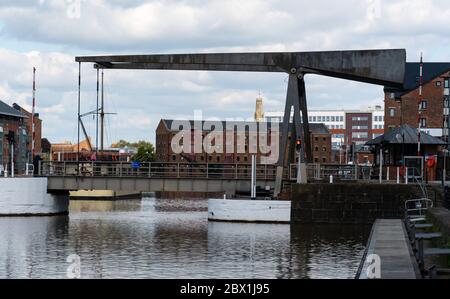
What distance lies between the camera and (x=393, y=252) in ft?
82.5

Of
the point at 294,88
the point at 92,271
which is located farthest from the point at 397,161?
the point at 92,271

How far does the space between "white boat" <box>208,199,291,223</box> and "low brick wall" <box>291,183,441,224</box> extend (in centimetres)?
108

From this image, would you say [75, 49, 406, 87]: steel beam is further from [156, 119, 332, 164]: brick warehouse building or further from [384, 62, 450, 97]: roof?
[156, 119, 332, 164]: brick warehouse building

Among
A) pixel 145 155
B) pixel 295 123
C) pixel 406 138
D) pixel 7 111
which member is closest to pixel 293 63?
pixel 295 123

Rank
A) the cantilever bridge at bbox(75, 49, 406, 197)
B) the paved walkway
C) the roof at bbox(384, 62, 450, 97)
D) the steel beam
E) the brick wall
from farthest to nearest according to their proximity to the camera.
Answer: the roof at bbox(384, 62, 450, 97)
the brick wall
the cantilever bridge at bbox(75, 49, 406, 197)
the steel beam
the paved walkway

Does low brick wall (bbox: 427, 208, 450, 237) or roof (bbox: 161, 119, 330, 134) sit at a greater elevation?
roof (bbox: 161, 119, 330, 134)

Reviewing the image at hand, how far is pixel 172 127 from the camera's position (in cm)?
15838

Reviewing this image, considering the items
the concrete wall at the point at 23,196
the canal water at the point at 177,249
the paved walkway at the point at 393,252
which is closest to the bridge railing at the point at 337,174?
the canal water at the point at 177,249

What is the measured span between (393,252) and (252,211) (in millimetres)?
27394

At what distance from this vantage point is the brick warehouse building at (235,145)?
148 meters

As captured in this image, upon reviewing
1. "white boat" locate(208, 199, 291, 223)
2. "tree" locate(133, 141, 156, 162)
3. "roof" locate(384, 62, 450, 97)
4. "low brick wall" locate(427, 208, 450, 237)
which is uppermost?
"roof" locate(384, 62, 450, 97)

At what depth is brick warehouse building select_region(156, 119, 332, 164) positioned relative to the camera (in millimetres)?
147750

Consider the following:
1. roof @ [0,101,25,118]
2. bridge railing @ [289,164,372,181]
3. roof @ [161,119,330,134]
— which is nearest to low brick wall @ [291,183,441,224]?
bridge railing @ [289,164,372,181]

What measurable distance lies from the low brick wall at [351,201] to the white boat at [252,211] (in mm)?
1080
